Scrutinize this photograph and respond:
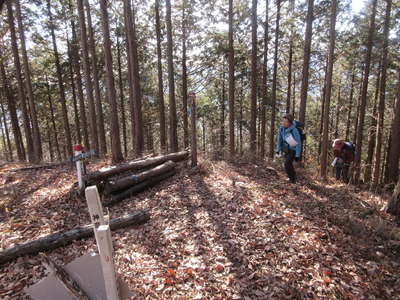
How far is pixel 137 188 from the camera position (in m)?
6.54

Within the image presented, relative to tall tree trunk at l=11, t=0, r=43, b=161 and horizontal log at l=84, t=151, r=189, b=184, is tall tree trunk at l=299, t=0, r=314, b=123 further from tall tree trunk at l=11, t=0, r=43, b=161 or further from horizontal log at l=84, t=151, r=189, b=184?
tall tree trunk at l=11, t=0, r=43, b=161

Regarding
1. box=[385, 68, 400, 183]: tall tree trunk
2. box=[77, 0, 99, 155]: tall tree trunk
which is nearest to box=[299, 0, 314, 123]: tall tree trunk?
box=[385, 68, 400, 183]: tall tree trunk

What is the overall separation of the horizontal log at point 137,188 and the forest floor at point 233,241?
0.60 feet

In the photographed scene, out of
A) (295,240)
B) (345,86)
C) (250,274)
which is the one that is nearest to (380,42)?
(345,86)

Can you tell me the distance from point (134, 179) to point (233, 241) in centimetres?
368

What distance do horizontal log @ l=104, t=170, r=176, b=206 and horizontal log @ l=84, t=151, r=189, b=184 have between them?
0.60 meters

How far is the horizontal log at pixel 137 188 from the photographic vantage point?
5.96m

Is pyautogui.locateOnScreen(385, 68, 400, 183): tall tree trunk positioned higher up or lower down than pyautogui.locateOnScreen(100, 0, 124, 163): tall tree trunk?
lower down

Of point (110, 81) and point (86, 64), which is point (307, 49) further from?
point (86, 64)

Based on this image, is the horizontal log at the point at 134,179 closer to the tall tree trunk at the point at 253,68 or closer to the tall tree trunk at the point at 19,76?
the tall tree trunk at the point at 253,68

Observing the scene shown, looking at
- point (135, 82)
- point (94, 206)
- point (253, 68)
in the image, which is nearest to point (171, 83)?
point (135, 82)

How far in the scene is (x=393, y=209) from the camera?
16.6ft

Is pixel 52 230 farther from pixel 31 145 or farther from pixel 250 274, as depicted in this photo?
pixel 31 145

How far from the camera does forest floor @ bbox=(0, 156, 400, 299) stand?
3045 millimetres
